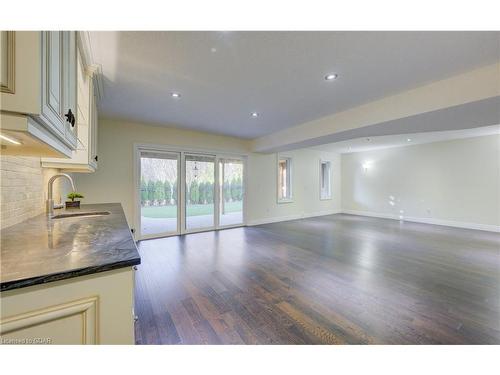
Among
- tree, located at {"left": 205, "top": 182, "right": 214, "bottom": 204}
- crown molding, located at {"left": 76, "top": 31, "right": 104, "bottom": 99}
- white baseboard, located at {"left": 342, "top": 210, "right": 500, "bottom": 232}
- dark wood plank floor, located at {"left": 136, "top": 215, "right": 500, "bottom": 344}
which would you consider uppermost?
crown molding, located at {"left": 76, "top": 31, "right": 104, "bottom": 99}

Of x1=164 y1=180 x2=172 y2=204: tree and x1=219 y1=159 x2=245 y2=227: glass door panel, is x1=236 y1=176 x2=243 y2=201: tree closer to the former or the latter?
x1=219 y1=159 x2=245 y2=227: glass door panel

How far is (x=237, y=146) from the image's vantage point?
5.64 meters

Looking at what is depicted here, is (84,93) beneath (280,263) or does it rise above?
above

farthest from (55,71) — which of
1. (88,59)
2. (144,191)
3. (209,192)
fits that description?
(209,192)

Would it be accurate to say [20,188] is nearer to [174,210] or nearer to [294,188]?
[174,210]

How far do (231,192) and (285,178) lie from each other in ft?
7.25

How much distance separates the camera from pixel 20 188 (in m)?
1.49

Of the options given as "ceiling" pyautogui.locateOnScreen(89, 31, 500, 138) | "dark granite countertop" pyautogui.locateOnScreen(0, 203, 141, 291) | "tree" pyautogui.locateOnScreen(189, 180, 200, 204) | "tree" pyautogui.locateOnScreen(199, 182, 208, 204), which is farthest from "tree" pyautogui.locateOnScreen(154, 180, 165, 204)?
"dark granite countertop" pyautogui.locateOnScreen(0, 203, 141, 291)

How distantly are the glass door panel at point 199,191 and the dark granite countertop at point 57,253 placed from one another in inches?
144

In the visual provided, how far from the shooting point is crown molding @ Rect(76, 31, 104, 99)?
168 cm

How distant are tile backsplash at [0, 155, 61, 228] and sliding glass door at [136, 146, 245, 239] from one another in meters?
2.37
